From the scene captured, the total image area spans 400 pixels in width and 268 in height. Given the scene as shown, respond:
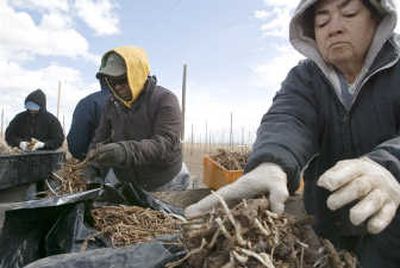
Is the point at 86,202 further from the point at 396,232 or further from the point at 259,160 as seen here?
the point at 396,232

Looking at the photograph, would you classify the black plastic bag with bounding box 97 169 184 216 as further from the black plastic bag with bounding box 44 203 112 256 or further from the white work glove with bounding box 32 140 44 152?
the white work glove with bounding box 32 140 44 152

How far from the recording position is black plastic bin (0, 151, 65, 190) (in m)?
3.47

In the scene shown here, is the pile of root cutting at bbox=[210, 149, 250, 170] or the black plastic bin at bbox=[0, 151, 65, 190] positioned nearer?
the black plastic bin at bbox=[0, 151, 65, 190]

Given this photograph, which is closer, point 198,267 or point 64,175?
point 198,267

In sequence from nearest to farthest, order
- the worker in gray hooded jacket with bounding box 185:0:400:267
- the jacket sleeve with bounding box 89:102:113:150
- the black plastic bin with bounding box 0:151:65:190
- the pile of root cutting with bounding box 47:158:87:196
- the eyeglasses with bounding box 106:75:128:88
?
the worker in gray hooded jacket with bounding box 185:0:400:267
the black plastic bin with bounding box 0:151:65:190
the pile of root cutting with bounding box 47:158:87:196
the eyeglasses with bounding box 106:75:128:88
the jacket sleeve with bounding box 89:102:113:150

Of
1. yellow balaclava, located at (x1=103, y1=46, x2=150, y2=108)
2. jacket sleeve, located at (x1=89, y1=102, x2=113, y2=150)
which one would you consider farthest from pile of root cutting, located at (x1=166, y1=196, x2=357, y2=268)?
jacket sleeve, located at (x1=89, y1=102, x2=113, y2=150)

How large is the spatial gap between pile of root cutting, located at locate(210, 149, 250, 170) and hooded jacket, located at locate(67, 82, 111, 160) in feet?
5.77

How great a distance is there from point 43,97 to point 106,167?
12.3 ft

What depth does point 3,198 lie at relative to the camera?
3564 millimetres

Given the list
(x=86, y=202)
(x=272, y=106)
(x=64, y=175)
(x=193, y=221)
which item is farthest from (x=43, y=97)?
(x=193, y=221)

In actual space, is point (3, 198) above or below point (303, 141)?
below

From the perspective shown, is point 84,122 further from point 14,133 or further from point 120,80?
point 14,133

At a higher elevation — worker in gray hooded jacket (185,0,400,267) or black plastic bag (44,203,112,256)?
worker in gray hooded jacket (185,0,400,267)

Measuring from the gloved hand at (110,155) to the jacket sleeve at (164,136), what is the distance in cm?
14
